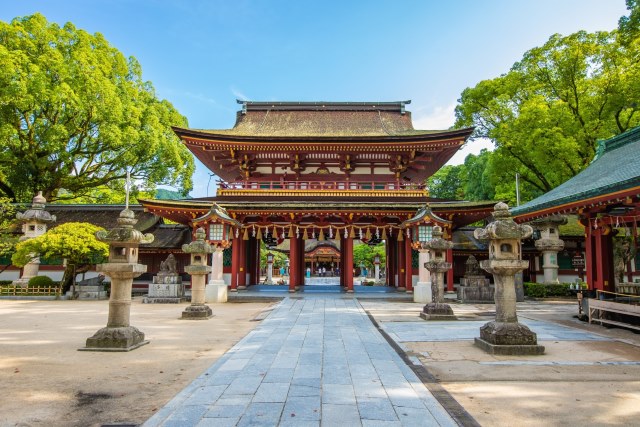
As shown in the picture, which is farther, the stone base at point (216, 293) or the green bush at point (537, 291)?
the green bush at point (537, 291)

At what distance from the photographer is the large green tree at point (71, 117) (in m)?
25.4

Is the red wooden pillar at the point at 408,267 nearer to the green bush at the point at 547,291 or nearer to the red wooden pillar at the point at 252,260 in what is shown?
the green bush at the point at 547,291

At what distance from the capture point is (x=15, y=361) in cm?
748

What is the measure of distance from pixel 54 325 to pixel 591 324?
660 inches

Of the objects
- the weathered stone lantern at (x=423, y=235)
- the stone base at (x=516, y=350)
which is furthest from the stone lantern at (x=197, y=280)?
the weathered stone lantern at (x=423, y=235)

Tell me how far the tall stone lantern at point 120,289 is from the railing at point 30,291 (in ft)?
48.3

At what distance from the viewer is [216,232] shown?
19734 mm

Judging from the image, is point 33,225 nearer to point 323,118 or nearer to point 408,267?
point 323,118

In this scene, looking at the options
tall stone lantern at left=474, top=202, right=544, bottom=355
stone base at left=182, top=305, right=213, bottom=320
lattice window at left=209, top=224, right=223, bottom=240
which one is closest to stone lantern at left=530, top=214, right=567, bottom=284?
tall stone lantern at left=474, top=202, right=544, bottom=355

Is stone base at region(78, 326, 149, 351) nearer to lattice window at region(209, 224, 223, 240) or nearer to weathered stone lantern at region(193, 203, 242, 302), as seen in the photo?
weathered stone lantern at region(193, 203, 242, 302)

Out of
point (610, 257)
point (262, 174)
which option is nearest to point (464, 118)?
point (262, 174)

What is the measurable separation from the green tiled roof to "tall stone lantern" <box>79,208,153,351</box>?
11.8 meters

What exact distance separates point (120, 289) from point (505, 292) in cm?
883

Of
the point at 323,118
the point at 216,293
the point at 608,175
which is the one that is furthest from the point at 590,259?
the point at 323,118
